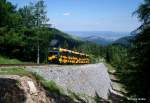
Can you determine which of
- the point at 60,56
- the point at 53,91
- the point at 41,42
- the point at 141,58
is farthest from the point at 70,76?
the point at 41,42

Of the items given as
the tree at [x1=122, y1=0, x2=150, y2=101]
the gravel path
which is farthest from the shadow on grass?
the tree at [x1=122, y1=0, x2=150, y2=101]

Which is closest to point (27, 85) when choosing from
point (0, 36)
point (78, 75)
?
point (78, 75)

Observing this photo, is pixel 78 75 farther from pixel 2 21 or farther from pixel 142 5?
pixel 2 21

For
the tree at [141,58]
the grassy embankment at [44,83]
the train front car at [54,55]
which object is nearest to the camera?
the tree at [141,58]

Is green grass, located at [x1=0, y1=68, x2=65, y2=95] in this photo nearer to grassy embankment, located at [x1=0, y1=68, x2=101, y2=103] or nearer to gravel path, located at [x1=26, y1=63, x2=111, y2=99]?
grassy embankment, located at [x1=0, y1=68, x2=101, y2=103]

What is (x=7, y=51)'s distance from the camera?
57.1 meters

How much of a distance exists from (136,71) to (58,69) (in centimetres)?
818

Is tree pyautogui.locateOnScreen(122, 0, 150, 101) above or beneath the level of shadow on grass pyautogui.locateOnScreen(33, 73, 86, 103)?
above

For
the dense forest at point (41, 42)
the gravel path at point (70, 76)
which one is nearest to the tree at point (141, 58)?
the dense forest at point (41, 42)

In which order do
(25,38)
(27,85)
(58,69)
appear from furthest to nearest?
(25,38)
(58,69)
(27,85)

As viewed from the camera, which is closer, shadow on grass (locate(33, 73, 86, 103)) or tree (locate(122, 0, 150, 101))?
tree (locate(122, 0, 150, 101))

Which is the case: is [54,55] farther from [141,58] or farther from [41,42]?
[141,58]

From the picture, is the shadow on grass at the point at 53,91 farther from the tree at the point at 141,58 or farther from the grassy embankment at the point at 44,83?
the tree at the point at 141,58

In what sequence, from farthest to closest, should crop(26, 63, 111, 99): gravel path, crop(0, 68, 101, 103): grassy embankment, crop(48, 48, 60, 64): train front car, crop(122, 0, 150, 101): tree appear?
crop(48, 48, 60, 64): train front car, crop(26, 63, 111, 99): gravel path, crop(0, 68, 101, 103): grassy embankment, crop(122, 0, 150, 101): tree
